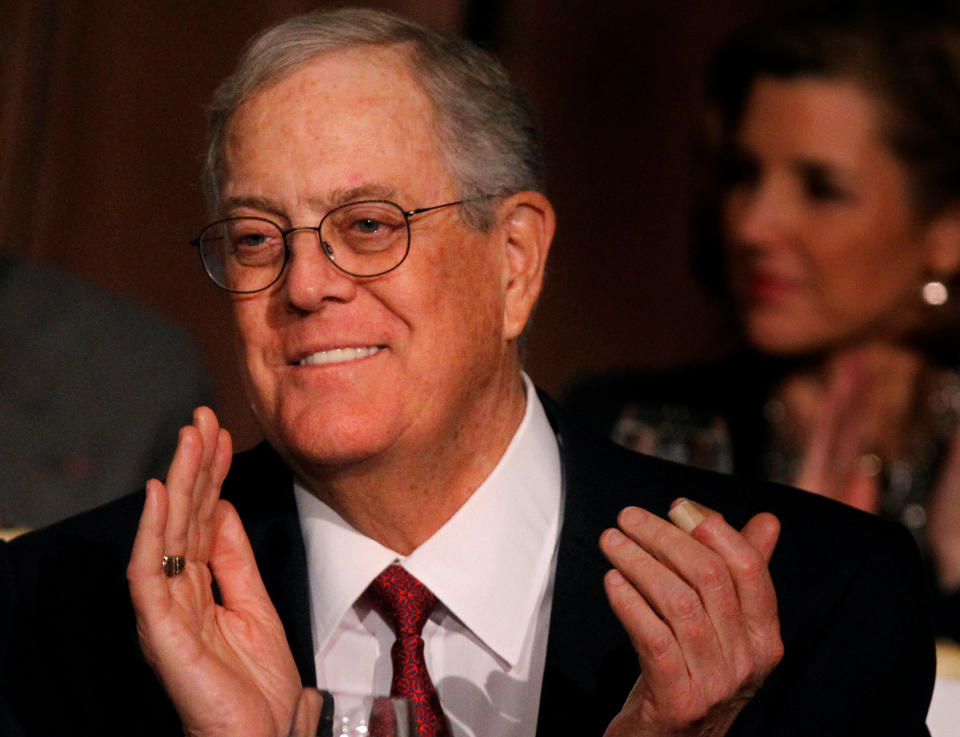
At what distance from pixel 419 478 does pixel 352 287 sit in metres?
0.27

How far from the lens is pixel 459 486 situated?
1.83 m

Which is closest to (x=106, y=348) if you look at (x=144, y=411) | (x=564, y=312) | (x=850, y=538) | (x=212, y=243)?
(x=144, y=411)

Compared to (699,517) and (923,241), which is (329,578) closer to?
(699,517)

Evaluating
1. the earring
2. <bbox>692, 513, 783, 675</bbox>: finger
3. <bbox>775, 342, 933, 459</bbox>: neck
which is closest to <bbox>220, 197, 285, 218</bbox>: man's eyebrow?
<bbox>692, 513, 783, 675</bbox>: finger

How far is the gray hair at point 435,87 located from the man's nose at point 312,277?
0.17 meters

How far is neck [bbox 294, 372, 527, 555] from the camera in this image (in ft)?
5.76

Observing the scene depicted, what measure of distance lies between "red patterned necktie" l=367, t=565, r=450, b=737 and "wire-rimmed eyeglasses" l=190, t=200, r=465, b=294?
40 cm

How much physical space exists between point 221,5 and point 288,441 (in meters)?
2.71

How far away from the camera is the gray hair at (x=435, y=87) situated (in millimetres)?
1753

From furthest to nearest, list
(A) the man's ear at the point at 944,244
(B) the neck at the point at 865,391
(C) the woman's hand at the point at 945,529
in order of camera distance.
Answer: (A) the man's ear at the point at 944,244
(B) the neck at the point at 865,391
(C) the woman's hand at the point at 945,529

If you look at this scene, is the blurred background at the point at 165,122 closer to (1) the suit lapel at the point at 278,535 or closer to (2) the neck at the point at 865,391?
(2) the neck at the point at 865,391

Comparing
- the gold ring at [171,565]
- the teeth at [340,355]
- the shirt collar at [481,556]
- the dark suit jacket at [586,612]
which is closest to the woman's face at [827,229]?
the dark suit jacket at [586,612]

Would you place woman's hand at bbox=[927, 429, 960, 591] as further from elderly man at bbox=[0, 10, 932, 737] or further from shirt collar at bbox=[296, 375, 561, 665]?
shirt collar at bbox=[296, 375, 561, 665]

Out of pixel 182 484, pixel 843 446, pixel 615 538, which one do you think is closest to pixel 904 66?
pixel 843 446
